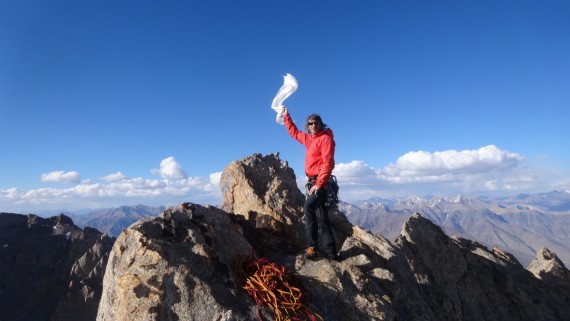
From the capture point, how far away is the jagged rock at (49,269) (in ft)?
269

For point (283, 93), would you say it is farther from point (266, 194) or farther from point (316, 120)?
point (266, 194)

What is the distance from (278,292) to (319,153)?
16.6 ft

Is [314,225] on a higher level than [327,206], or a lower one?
lower

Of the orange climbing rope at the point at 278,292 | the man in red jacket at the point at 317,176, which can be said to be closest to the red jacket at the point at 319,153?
the man in red jacket at the point at 317,176

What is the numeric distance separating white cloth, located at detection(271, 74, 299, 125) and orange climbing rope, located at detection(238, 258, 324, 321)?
590cm

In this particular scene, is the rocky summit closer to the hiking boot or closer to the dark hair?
the hiking boot

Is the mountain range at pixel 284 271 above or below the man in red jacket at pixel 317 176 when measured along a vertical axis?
below

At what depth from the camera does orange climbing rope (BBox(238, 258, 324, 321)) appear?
397 inches

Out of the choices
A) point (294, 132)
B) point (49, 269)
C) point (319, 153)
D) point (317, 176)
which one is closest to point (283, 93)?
point (294, 132)

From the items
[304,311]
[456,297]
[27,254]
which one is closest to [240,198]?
[304,311]

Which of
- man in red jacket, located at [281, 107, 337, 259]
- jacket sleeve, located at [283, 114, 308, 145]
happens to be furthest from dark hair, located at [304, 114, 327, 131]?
jacket sleeve, located at [283, 114, 308, 145]

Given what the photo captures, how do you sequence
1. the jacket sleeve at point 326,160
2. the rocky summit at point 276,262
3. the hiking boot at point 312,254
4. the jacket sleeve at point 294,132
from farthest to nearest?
1. the jacket sleeve at point 294,132
2. the hiking boot at point 312,254
3. the jacket sleeve at point 326,160
4. the rocky summit at point 276,262

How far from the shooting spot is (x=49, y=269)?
9512cm

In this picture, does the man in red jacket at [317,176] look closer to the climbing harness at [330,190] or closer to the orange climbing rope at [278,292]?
the climbing harness at [330,190]
